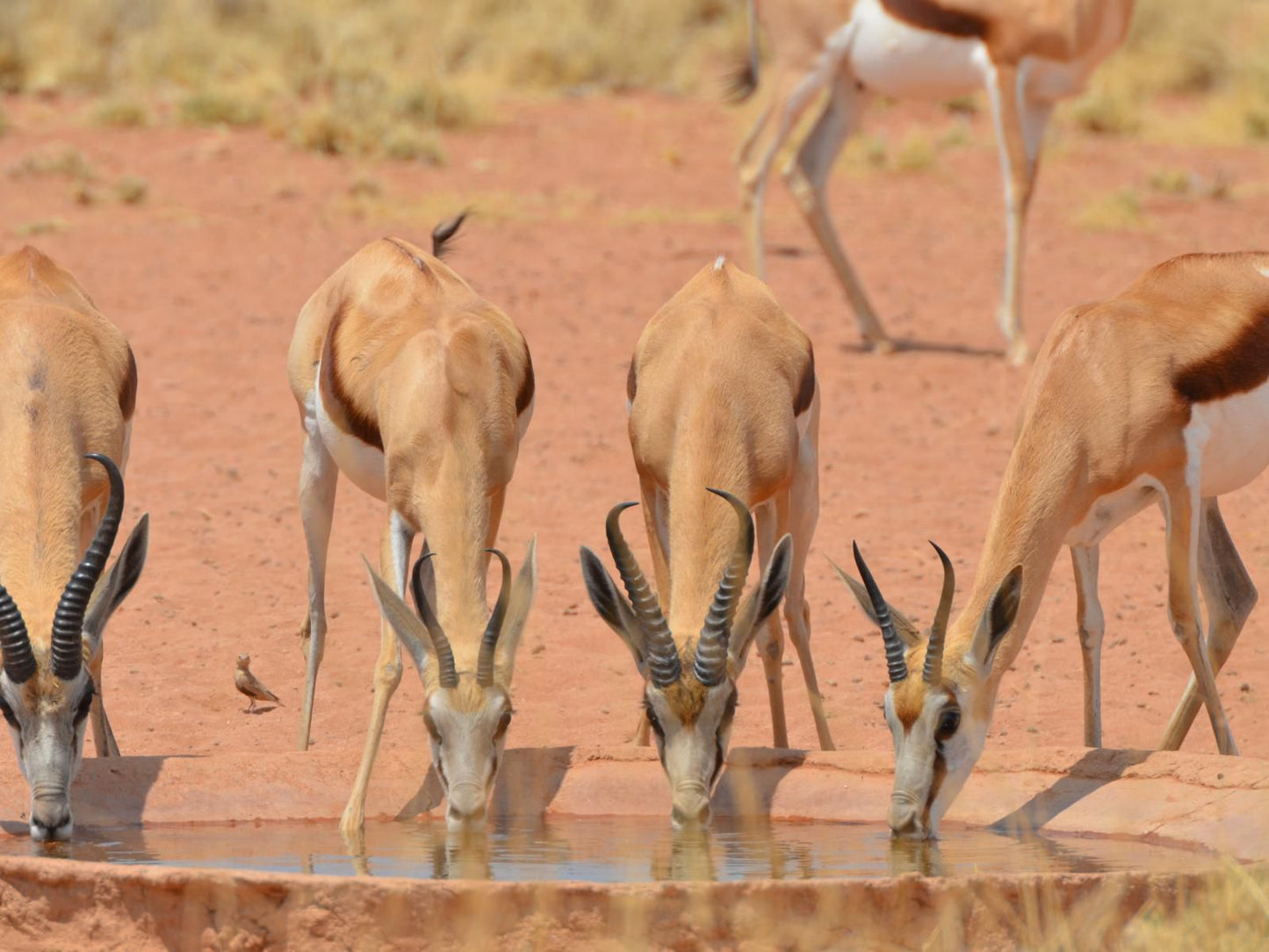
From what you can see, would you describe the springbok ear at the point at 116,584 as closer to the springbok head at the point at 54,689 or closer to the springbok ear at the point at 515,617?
the springbok head at the point at 54,689

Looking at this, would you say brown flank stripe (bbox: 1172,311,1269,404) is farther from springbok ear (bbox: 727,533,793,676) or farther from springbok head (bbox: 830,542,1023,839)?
springbok ear (bbox: 727,533,793,676)

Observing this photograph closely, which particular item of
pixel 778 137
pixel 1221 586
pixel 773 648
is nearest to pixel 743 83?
pixel 778 137

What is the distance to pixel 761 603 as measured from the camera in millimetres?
7008

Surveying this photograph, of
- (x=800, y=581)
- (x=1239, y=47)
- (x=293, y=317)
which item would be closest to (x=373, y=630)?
(x=800, y=581)

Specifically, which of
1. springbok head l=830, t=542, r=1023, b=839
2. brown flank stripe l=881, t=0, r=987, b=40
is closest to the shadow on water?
springbok head l=830, t=542, r=1023, b=839

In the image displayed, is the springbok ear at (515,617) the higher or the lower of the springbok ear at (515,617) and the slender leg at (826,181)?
the higher

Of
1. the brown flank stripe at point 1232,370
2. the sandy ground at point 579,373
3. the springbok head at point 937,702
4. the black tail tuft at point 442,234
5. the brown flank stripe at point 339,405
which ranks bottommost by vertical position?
the sandy ground at point 579,373

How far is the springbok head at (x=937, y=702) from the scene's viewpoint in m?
6.71

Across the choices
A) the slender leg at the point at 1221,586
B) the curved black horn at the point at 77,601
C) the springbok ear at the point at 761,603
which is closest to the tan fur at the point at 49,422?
the curved black horn at the point at 77,601

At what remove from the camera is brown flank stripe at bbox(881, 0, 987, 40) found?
15.2 m

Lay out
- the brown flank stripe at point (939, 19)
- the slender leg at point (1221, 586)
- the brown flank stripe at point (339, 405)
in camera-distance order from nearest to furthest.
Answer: the brown flank stripe at point (339, 405), the slender leg at point (1221, 586), the brown flank stripe at point (939, 19)

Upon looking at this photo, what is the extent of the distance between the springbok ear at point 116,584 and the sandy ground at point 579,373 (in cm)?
97

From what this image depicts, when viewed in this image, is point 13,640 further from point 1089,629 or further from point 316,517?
point 1089,629

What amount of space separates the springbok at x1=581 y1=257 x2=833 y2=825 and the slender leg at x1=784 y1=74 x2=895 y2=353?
285 inches
